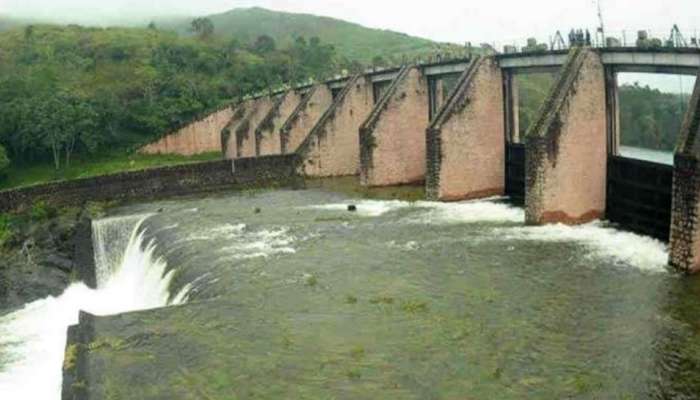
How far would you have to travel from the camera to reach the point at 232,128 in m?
53.9

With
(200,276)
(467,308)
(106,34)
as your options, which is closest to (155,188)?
(200,276)

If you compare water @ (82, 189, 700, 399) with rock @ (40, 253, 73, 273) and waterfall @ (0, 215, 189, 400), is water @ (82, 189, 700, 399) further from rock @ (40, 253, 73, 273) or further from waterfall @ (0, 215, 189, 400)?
rock @ (40, 253, 73, 273)

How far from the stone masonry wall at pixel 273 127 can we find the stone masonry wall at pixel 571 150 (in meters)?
23.3

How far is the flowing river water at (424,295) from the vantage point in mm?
12789

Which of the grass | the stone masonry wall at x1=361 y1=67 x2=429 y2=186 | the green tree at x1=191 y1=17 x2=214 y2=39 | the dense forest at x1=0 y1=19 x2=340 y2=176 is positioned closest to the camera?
the stone masonry wall at x1=361 y1=67 x2=429 y2=186

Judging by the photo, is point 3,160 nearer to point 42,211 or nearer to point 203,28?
point 42,211

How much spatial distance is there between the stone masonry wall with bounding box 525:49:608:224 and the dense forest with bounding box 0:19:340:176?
118 ft

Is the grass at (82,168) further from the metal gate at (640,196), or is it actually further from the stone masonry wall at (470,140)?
the metal gate at (640,196)

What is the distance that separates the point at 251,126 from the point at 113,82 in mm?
20957

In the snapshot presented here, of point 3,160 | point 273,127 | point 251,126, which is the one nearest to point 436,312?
point 273,127

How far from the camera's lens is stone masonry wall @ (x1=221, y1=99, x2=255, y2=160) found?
52844mm

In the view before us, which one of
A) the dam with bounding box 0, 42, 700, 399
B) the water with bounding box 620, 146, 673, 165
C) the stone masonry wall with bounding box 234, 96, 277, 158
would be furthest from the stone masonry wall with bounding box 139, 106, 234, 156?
the water with bounding box 620, 146, 673, 165

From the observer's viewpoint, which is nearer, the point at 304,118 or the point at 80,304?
the point at 80,304

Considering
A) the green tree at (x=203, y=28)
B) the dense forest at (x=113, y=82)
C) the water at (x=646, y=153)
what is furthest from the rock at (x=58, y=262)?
the green tree at (x=203, y=28)
